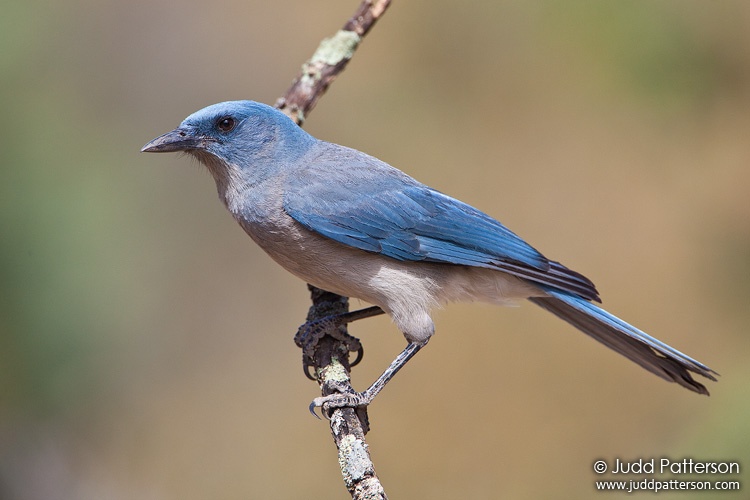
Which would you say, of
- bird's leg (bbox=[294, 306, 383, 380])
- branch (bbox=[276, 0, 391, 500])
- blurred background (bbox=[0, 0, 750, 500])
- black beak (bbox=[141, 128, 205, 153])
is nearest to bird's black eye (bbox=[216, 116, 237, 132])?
black beak (bbox=[141, 128, 205, 153])

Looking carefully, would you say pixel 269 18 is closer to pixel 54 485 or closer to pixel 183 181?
pixel 183 181

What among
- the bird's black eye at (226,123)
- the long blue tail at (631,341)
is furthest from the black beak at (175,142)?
the long blue tail at (631,341)

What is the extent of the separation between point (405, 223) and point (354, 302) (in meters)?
0.90

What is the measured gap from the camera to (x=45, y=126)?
5.24 metres

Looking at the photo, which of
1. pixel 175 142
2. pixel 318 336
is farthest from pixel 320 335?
pixel 175 142

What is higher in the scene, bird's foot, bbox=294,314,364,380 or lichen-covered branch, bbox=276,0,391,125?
lichen-covered branch, bbox=276,0,391,125

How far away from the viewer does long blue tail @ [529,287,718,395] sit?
363cm

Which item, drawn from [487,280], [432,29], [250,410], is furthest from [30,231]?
[432,29]

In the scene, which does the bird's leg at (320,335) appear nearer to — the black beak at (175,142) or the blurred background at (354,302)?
the black beak at (175,142)

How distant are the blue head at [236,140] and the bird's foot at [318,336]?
2.49 ft

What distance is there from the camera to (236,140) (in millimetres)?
3711

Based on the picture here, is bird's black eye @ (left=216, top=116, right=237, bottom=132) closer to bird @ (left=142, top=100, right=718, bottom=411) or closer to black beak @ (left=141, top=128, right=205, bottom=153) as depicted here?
bird @ (left=142, top=100, right=718, bottom=411)

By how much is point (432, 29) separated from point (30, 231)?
3354 mm

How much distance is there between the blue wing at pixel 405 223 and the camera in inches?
141
